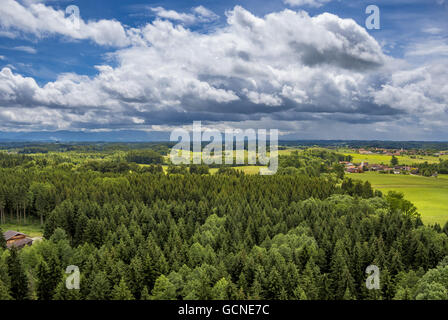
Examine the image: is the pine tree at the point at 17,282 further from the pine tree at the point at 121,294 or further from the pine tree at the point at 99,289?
the pine tree at the point at 121,294

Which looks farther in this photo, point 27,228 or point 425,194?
point 425,194

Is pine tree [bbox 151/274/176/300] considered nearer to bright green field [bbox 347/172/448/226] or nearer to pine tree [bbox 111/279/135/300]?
pine tree [bbox 111/279/135/300]

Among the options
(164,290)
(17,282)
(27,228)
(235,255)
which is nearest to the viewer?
(164,290)

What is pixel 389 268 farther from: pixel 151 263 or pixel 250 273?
pixel 151 263

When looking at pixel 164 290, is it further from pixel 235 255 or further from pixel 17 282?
pixel 17 282

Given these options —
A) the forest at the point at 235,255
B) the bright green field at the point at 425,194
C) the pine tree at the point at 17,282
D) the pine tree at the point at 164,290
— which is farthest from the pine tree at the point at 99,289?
the bright green field at the point at 425,194

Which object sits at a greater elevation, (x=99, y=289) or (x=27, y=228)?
(x=99, y=289)

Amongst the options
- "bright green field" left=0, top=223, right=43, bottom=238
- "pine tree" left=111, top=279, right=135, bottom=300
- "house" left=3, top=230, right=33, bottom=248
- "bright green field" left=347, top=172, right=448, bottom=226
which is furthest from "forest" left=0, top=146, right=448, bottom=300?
"bright green field" left=0, top=223, right=43, bottom=238

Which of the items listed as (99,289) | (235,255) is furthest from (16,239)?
(235,255)

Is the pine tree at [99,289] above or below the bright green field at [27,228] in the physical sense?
above
